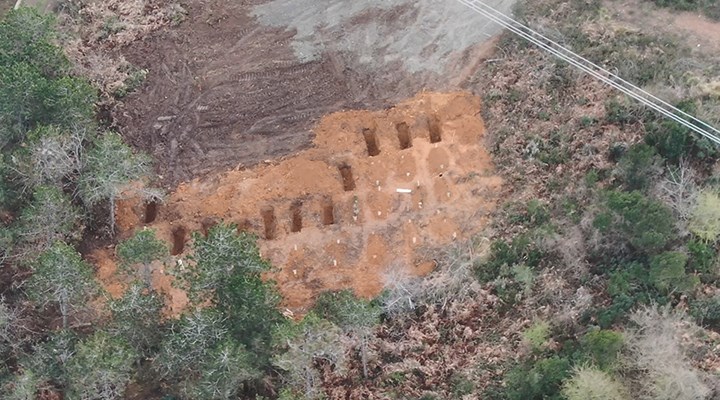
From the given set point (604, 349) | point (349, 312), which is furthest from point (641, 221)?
point (349, 312)

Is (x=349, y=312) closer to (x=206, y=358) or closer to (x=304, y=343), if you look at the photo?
(x=304, y=343)

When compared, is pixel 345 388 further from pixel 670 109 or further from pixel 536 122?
pixel 670 109

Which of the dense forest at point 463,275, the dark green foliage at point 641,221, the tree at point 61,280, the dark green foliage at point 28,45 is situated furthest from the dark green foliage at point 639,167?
the dark green foliage at point 28,45

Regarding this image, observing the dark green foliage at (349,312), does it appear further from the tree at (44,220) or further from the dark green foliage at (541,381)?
the tree at (44,220)

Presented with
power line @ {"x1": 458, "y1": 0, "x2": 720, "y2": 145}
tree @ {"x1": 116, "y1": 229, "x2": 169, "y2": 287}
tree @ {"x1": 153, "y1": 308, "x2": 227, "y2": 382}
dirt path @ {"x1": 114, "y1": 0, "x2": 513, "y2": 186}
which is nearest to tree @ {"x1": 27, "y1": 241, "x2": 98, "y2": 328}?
tree @ {"x1": 116, "y1": 229, "x2": 169, "y2": 287}

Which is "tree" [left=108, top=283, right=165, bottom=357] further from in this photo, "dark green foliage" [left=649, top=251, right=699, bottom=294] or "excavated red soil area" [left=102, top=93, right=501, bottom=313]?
"dark green foliage" [left=649, top=251, right=699, bottom=294]

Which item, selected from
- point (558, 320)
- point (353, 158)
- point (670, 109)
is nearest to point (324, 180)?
point (353, 158)
